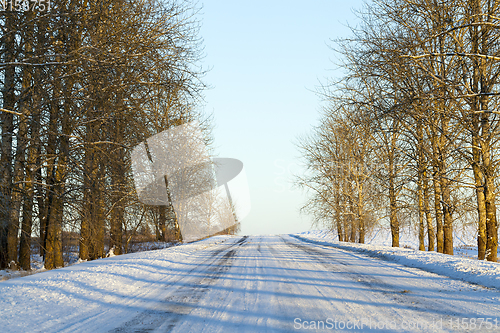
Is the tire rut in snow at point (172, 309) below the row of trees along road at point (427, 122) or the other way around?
below

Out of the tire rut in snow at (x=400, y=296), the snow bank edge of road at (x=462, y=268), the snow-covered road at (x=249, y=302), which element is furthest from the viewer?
the snow bank edge of road at (x=462, y=268)

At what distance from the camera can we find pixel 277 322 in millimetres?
4496

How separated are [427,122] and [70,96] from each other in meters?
10.9

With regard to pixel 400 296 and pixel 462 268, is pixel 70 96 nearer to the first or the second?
pixel 400 296

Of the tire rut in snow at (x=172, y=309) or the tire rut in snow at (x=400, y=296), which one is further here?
the tire rut in snow at (x=400, y=296)

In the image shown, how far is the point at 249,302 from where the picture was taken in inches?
219

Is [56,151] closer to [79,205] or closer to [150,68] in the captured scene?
[79,205]

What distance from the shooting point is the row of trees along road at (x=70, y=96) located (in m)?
8.24

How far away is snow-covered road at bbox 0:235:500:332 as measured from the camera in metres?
4.43

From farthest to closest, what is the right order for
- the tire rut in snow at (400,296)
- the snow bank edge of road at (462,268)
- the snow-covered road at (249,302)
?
the snow bank edge of road at (462,268), the tire rut in snow at (400,296), the snow-covered road at (249,302)

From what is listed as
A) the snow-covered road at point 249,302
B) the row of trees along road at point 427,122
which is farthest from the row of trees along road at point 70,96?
the row of trees along road at point 427,122

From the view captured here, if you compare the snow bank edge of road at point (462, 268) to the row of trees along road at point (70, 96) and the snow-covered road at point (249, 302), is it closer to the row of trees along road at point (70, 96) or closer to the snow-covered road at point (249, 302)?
the snow-covered road at point (249, 302)

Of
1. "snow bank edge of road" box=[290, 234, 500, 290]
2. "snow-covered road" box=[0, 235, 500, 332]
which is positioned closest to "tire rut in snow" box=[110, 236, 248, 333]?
"snow-covered road" box=[0, 235, 500, 332]

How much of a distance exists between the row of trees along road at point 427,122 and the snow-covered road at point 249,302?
5295 millimetres
